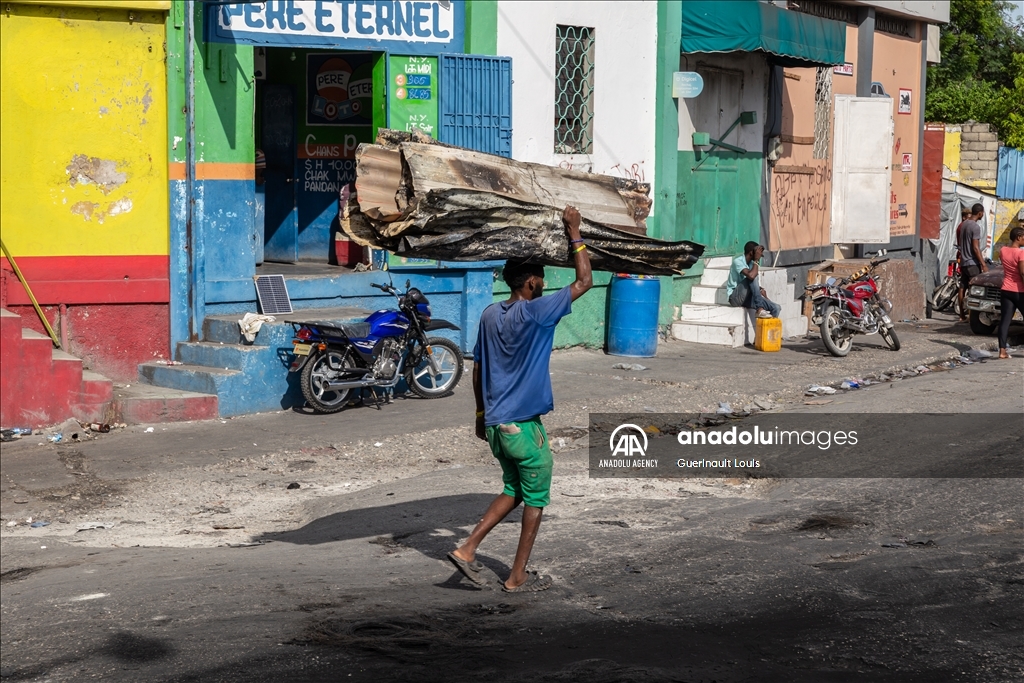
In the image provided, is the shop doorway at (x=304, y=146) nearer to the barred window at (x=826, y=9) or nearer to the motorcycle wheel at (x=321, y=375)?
the motorcycle wheel at (x=321, y=375)

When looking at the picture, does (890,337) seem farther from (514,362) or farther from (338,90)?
(514,362)

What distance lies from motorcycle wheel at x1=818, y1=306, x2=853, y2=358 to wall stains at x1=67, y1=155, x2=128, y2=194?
8.84m

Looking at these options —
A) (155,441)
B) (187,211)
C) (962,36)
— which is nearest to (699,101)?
(187,211)

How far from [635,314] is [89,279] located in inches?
263

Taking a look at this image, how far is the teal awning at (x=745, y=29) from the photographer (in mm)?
15500

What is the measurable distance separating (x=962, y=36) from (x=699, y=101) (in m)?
16.5

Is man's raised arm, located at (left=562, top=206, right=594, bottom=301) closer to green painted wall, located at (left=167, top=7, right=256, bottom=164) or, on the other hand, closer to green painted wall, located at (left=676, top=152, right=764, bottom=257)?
green painted wall, located at (left=167, top=7, right=256, bottom=164)

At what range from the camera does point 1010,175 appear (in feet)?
91.6

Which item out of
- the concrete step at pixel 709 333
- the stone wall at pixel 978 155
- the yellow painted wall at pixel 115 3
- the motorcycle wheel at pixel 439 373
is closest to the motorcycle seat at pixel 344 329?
the motorcycle wheel at pixel 439 373

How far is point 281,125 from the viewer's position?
49.0 ft

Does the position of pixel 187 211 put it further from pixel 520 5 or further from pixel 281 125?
pixel 520 5

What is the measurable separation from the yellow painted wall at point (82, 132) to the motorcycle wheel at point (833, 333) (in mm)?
8382

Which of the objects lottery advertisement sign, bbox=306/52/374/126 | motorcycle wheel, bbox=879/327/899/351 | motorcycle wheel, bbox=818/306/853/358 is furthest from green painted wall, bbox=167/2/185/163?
motorcycle wheel, bbox=879/327/899/351

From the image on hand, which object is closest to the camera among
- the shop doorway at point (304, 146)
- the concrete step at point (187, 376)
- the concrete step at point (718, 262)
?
the concrete step at point (187, 376)
